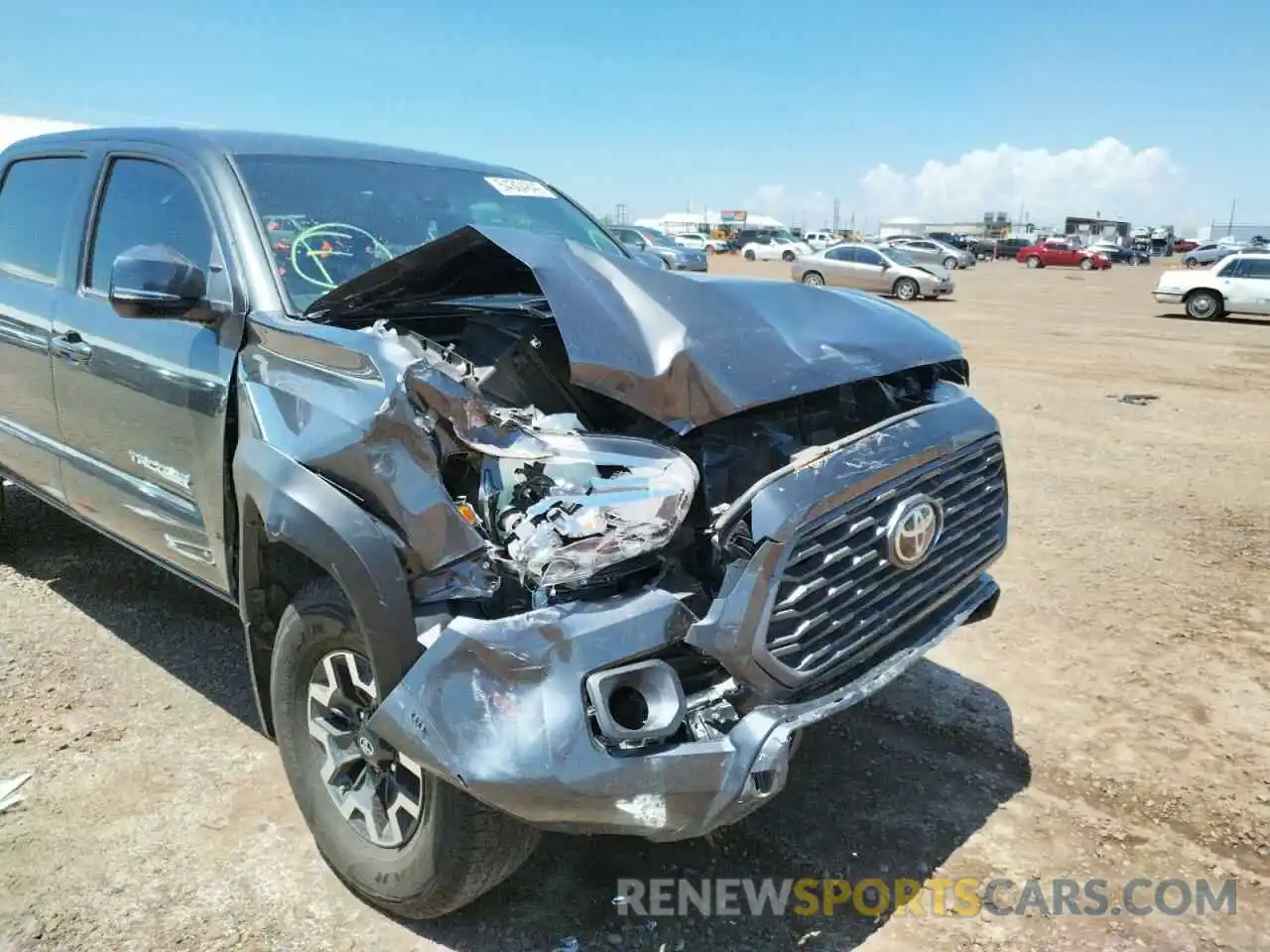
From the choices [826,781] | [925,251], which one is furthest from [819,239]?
[826,781]

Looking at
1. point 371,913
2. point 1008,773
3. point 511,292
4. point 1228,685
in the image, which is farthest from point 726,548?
point 1228,685

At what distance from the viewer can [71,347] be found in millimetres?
3488

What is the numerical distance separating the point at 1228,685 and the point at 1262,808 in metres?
0.88

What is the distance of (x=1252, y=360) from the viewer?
1398 cm

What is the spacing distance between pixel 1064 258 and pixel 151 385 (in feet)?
184

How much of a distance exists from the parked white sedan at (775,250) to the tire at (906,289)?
22.4m

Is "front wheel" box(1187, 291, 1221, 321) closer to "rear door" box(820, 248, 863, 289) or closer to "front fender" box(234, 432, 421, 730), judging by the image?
"rear door" box(820, 248, 863, 289)

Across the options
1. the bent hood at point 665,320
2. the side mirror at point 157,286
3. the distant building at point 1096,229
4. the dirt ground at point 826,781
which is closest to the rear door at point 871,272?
the dirt ground at point 826,781

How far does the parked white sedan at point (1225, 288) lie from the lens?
824 inches

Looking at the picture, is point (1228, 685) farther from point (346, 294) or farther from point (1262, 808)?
point (346, 294)

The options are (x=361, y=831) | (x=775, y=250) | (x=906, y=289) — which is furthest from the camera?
(x=775, y=250)

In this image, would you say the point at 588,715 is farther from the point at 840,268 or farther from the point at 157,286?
the point at 840,268

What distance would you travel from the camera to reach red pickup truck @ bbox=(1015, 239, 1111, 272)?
170ft

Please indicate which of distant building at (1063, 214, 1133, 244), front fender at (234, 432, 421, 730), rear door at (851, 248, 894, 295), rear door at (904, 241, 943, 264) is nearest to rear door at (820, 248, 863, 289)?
rear door at (851, 248, 894, 295)
